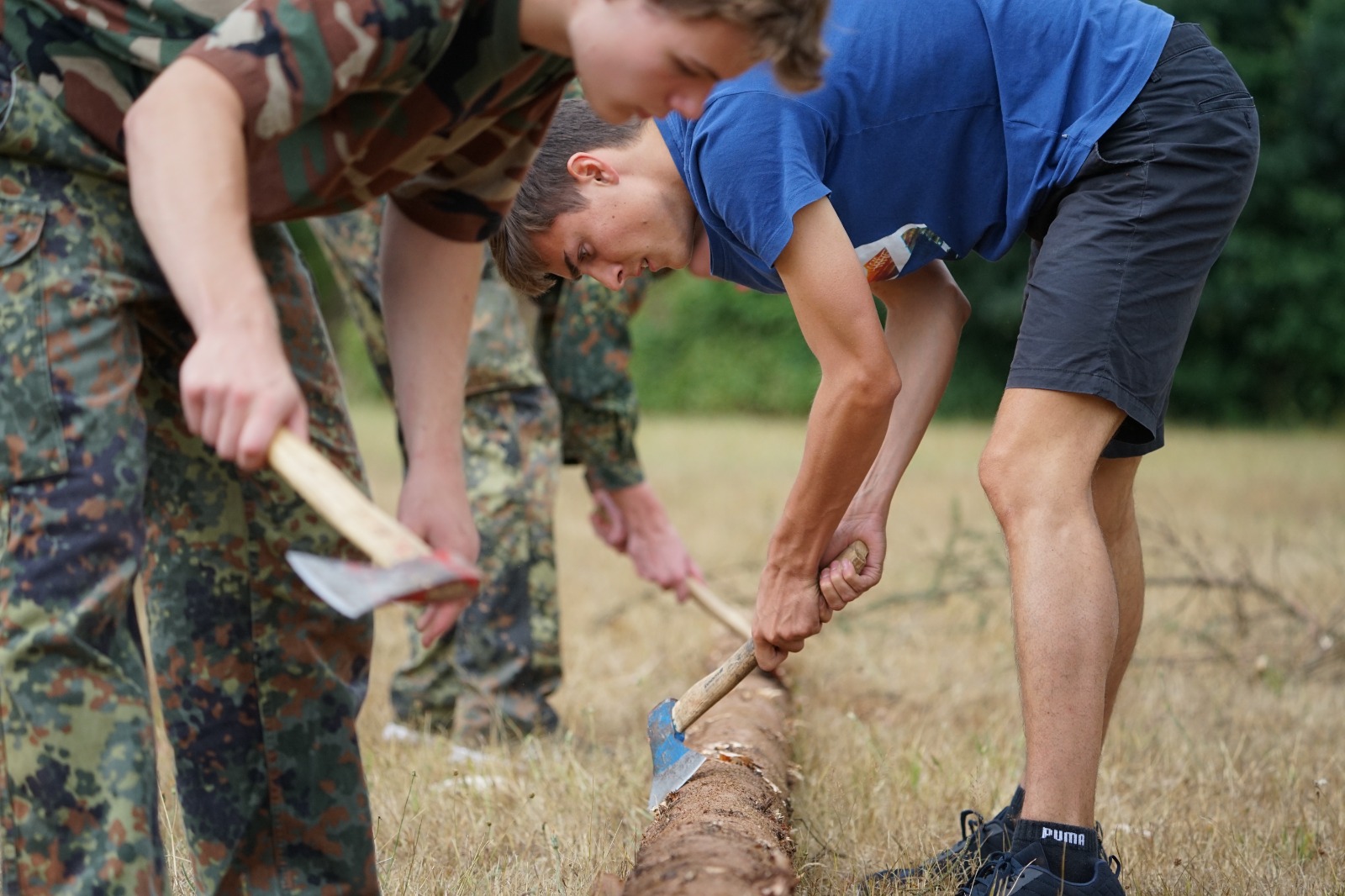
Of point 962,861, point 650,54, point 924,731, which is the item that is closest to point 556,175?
point 650,54

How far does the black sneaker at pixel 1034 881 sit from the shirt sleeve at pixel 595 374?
2.19 m

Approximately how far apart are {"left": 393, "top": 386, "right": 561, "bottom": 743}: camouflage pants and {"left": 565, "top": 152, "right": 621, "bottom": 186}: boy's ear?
1.34m

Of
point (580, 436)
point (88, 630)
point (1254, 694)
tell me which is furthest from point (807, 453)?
point (1254, 694)

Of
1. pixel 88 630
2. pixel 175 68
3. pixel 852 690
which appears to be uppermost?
pixel 175 68

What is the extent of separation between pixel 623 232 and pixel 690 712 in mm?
968

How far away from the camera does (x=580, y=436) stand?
168 inches

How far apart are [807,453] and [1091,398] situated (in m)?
0.51

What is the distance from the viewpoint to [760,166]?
90.5 inches

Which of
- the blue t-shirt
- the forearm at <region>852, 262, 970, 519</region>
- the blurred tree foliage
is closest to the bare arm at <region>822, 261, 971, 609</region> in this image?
the forearm at <region>852, 262, 970, 519</region>

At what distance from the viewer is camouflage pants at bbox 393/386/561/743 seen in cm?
378

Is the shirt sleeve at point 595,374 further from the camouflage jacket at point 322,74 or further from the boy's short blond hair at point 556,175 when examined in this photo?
the camouflage jacket at point 322,74

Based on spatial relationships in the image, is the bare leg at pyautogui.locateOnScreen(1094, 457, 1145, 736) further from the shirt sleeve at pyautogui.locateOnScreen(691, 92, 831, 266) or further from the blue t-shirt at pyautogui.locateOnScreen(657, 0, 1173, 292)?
the shirt sleeve at pyautogui.locateOnScreen(691, 92, 831, 266)

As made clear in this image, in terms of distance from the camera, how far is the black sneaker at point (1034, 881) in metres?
2.15

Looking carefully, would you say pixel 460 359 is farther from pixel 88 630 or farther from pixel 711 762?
pixel 711 762
